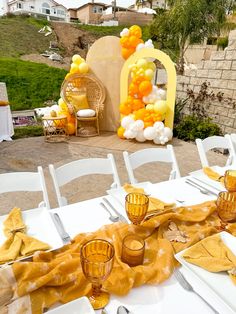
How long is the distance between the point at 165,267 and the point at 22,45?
664 inches

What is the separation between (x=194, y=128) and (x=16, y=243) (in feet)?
16.8

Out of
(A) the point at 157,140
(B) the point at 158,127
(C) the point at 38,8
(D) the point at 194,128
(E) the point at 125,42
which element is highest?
(C) the point at 38,8

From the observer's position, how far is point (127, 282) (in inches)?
36.0

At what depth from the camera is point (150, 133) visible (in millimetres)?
5121

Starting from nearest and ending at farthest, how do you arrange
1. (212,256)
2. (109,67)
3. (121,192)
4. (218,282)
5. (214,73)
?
(218,282) < (212,256) < (121,192) < (214,73) < (109,67)

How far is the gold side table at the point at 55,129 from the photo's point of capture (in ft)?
17.5

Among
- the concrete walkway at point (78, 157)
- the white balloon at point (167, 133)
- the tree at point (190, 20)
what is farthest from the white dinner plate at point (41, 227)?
the tree at point (190, 20)

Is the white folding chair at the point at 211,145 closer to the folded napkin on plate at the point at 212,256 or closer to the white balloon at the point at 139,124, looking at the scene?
the folded napkin on plate at the point at 212,256

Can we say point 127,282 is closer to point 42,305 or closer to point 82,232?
point 42,305

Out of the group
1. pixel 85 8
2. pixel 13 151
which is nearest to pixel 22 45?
pixel 13 151

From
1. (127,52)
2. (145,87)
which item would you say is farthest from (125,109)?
(127,52)

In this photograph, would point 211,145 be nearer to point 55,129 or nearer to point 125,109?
point 125,109

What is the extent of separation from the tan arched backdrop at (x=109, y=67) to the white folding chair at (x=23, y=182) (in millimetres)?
4500

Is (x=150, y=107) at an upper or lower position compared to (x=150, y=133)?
upper
